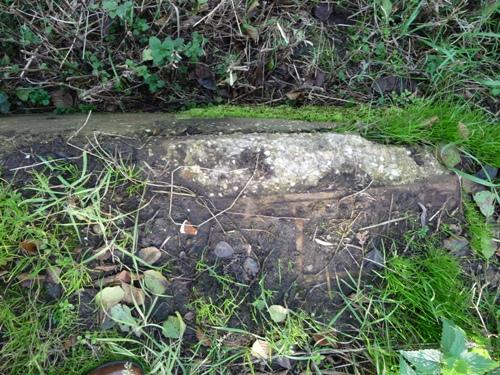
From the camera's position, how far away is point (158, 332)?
6.52 ft

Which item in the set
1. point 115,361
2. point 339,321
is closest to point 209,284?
point 115,361

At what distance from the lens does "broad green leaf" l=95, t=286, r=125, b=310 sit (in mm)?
1938

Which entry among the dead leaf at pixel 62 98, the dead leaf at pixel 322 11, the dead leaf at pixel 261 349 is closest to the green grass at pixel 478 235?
the dead leaf at pixel 261 349

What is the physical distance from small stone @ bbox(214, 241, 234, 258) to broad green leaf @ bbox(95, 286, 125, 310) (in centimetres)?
41

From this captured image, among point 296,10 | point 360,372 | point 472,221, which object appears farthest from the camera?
point 296,10

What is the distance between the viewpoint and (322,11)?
2.63m

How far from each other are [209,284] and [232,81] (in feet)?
3.38

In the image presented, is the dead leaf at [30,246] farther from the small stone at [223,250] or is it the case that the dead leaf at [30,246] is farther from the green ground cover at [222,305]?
the small stone at [223,250]

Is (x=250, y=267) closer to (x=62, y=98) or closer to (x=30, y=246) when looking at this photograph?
(x=30, y=246)

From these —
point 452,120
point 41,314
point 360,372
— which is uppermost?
point 452,120

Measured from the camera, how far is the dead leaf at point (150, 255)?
199 cm

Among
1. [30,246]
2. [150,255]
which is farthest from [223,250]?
[30,246]

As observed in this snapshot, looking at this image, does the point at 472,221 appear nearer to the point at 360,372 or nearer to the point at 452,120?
the point at 452,120

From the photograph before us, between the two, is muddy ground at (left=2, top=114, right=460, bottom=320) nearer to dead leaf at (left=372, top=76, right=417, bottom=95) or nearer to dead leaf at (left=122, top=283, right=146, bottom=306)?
dead leaf at (left=122, top=283, right=146, bottom=306)
